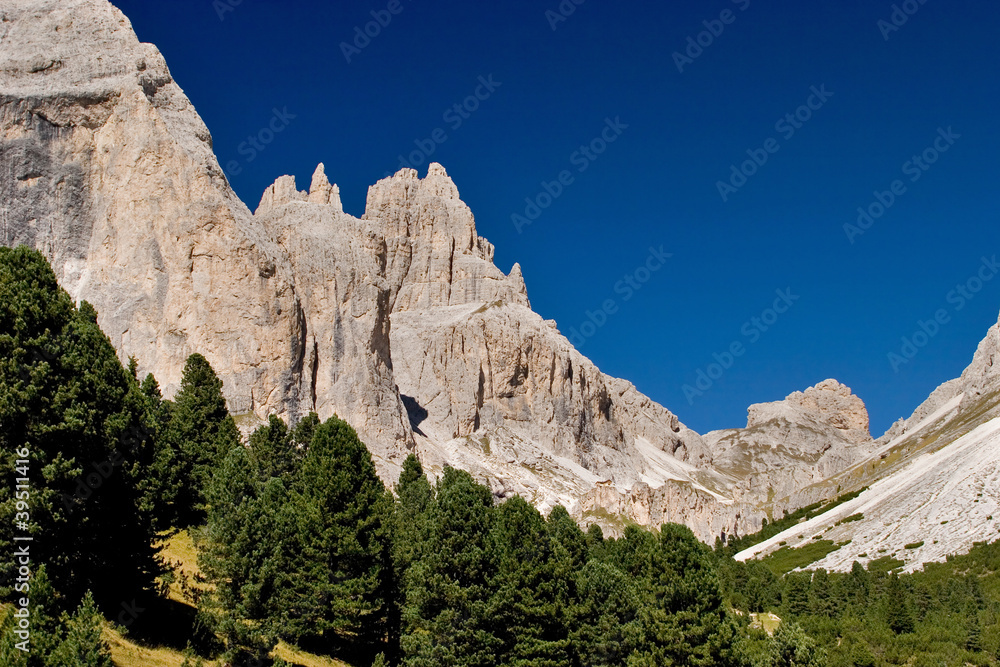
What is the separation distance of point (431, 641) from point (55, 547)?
52.7 ft

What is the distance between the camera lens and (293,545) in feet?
124

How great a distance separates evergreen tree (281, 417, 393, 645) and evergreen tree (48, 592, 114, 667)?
14.6 metres

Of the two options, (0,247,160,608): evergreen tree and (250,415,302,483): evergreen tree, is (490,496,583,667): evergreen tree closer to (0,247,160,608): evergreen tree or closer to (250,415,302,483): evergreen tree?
(0,247,160,608): evergreen tree

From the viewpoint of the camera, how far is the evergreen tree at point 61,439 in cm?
2570

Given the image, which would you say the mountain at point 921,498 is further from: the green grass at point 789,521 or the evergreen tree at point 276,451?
the evergreen tree at point 276,451

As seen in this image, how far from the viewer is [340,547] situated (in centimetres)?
3884

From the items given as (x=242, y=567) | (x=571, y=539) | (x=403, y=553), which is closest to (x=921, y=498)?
(x=571, y=539)

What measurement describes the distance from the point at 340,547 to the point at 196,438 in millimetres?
16011

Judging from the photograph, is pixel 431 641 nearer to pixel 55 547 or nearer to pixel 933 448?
pixel 55 547

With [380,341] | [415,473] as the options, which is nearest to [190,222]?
[380,341]

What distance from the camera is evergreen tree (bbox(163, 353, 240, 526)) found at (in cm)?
4162

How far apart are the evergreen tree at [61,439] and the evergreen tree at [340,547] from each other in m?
8.76

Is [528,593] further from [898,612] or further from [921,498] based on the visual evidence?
[921,498]

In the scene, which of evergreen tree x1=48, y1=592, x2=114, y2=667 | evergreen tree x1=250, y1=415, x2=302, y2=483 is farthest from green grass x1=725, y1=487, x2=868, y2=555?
evergreen tree x1=48, y1=592, x2=114, y2=667
